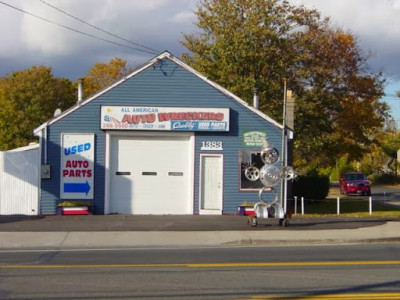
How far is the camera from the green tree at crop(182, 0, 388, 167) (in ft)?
92.6

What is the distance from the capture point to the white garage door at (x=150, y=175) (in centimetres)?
2128

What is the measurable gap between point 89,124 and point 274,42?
1136 centimetres

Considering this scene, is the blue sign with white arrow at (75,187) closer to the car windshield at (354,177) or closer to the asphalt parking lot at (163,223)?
the asphalt parking lot at (163,223)

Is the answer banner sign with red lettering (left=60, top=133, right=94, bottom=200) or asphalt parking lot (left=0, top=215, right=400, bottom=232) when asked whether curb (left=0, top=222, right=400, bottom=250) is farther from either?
banner sign with red lettering (left=60, top=133, right=94, bottom=200)

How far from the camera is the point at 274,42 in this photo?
28.7m

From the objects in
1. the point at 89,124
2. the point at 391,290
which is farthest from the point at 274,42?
the point at 391,290

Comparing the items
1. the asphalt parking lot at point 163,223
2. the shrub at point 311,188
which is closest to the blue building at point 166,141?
the asphalt parking lot at point 163,223

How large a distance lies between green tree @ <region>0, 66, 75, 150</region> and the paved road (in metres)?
35.7

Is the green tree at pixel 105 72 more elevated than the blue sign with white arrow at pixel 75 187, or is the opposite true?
the green tree at pixel 105 72

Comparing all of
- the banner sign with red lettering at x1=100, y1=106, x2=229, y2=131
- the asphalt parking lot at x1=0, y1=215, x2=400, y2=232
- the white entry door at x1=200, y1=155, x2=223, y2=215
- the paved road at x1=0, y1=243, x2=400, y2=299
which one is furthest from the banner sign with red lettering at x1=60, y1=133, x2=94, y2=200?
the paved road at x1=0, y1=243, x2=400, y2=299

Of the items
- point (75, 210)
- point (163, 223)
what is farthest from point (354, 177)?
point (163, 223)

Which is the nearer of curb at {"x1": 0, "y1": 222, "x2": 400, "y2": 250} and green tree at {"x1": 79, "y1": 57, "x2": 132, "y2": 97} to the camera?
curb at {"x1": 0, "y1": 222, "x2": 400, "y2": 250}

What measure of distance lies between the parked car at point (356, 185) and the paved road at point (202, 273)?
95.0 feet

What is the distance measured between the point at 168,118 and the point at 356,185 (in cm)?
2422
